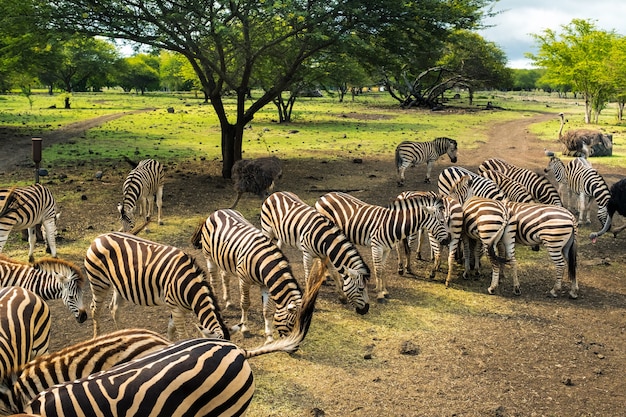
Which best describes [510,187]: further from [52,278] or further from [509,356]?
[52,278]

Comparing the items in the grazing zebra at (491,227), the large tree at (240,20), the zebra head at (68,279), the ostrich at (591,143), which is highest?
the large tree at (240,20)

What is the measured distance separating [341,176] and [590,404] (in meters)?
13.4

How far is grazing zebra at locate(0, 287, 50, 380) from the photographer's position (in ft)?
15.5

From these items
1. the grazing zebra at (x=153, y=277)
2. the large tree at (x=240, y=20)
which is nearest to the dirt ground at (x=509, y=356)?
the grazing zebra at (x=153, y=277)

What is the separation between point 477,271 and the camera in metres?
10.1

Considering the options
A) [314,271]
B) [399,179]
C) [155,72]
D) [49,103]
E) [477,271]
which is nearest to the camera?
[314,271]

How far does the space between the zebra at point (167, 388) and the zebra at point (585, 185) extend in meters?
10.1

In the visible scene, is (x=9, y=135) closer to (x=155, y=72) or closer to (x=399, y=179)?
(x=399, y=179)

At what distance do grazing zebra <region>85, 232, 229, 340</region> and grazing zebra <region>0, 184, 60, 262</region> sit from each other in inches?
141

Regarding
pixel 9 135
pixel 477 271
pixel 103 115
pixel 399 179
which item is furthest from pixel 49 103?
pixel 477 271

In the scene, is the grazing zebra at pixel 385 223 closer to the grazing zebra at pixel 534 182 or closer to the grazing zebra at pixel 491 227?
the grazing zebra at pixel 491 227

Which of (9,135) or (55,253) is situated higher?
(9,135)

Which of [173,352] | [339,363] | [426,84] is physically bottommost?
[339,363]

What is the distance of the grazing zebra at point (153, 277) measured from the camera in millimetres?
5969
